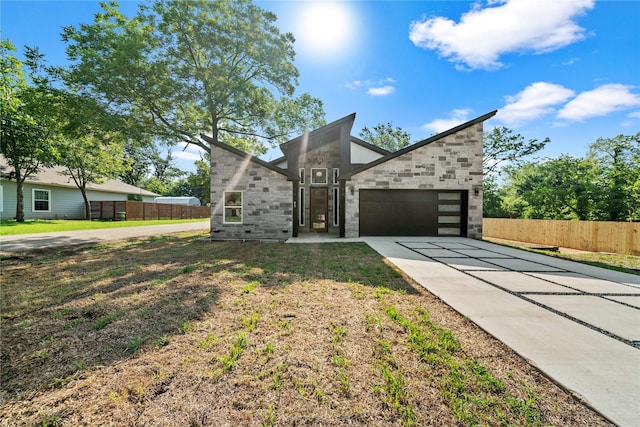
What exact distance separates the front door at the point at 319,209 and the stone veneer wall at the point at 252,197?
2.98 meters

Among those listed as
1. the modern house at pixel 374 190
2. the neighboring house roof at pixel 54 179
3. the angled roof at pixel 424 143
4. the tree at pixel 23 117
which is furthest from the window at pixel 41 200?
the angled roof at pixel 424 143

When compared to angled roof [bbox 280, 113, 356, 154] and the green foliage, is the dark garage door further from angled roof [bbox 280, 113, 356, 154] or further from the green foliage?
the green foliage

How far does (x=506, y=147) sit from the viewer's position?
2733cm

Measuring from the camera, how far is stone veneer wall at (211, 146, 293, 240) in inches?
423

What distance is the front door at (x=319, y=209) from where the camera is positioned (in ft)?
44.6

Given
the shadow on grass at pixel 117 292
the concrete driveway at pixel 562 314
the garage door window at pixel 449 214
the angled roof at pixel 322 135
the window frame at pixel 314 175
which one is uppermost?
the angled roof at pixel 322 135

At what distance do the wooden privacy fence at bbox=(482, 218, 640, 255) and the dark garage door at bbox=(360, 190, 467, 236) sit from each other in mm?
5410

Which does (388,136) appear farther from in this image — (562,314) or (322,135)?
(562,314)

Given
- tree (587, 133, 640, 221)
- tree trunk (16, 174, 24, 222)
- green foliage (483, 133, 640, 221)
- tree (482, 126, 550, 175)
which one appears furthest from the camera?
tree (482, 126, 550, 175)

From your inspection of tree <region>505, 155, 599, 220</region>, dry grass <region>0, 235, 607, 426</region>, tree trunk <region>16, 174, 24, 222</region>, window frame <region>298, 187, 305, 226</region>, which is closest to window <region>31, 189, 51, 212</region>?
tree trunk <region>16, 174, 24, 222</region>

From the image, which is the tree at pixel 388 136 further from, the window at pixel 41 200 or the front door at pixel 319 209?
the window at pixel 41 200

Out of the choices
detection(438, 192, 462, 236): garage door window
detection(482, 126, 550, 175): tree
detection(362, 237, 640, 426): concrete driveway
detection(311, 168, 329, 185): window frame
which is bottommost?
detection(362, 237, 640, 426): concrete driveway

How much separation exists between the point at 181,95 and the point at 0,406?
46.9 feet

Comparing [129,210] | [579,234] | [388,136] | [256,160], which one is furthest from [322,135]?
[388,136]
